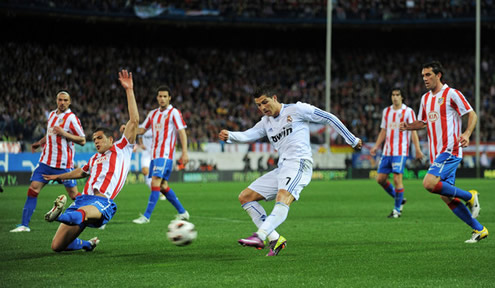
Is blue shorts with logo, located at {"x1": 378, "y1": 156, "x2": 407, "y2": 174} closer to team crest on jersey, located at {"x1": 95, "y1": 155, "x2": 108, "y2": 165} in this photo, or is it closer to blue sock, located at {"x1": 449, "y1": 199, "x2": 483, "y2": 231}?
blue sock, located at {"x1": 449, "y1": 199, "x2": 483, "y2": 231}

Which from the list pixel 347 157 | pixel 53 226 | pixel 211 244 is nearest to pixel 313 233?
pixel 211 244

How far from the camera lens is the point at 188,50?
4488cm

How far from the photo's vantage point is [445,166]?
9797 mm

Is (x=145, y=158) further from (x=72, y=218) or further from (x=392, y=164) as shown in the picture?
(x=72, y=218)

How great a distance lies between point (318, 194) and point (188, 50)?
80.0 ft

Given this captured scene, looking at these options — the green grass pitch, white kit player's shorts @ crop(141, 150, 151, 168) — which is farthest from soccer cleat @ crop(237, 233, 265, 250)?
white kit player's shorts @ crop(141, 150, 151, 168)

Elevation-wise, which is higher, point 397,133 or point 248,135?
point 397,133

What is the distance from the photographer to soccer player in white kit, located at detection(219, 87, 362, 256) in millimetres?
8594

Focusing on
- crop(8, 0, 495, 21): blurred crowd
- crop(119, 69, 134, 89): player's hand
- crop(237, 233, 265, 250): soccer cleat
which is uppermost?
crop(8, 0, 495, 21): blurred crowd

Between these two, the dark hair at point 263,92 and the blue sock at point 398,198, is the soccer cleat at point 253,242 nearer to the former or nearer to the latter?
the dark hair at point 263,92

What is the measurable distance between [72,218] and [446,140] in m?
5.16

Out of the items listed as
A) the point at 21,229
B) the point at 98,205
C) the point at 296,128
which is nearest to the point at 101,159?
the point at 98,205

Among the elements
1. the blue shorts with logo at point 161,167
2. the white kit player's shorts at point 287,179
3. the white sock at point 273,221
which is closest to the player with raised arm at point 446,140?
the white kit player's shorts at point 287,179

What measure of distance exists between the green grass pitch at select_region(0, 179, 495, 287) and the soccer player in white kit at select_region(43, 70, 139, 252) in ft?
0.77
